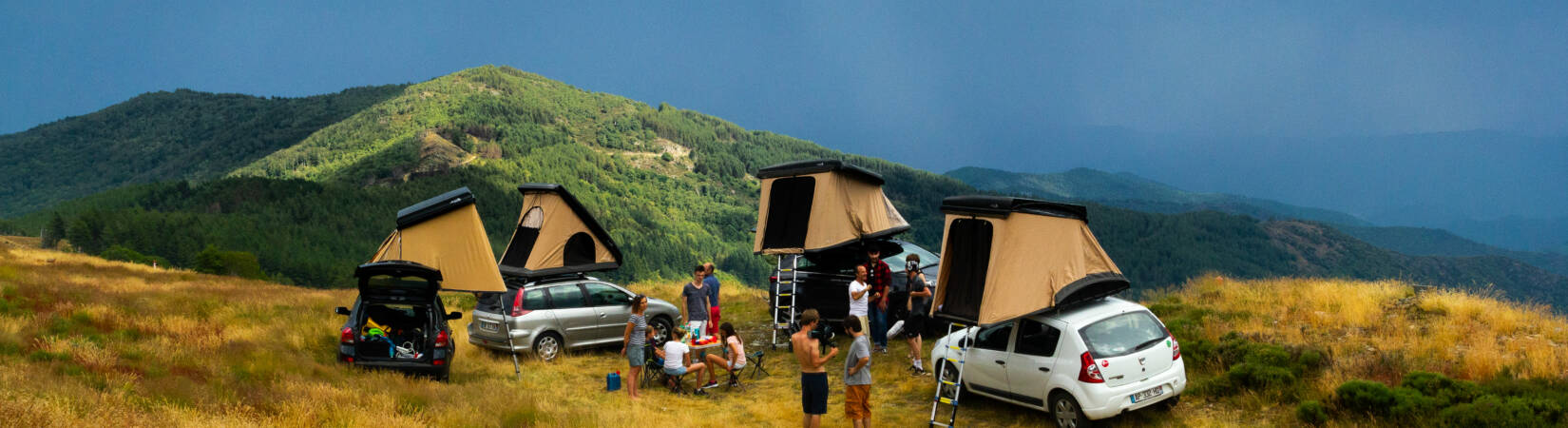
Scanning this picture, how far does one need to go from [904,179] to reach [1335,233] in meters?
81.4

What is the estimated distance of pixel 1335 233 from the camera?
5920 inches

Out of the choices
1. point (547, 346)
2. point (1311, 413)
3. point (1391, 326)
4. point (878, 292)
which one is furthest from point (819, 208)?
point (1391, 326)

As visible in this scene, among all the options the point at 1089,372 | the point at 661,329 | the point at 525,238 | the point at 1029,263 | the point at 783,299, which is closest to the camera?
the point at 1089,372

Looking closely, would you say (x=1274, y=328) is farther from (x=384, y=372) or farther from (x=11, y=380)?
(x=11, y=380)

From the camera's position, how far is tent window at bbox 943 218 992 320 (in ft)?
35.6

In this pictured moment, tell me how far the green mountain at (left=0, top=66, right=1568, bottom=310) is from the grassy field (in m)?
58.1

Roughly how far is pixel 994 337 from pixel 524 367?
837 cm

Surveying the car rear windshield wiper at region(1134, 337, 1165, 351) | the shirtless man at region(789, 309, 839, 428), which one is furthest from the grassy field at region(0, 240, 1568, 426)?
the shirtless man at region(789, 309, 839, 428)

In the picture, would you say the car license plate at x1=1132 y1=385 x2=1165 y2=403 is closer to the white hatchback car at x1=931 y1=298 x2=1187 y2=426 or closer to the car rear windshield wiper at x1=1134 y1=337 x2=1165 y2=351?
the white hatchback car at x1=931 y1=298 x2=1187 y2=426

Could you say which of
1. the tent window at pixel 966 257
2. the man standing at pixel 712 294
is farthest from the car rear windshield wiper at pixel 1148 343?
the man standing at pixel 712 294

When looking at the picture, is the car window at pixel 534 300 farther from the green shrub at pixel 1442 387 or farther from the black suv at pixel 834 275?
the green shrub at pixel 1442 387

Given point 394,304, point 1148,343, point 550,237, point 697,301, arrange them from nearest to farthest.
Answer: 1. point 1148,343
2. point 394,304
3. point 697,301
4. point 550,237

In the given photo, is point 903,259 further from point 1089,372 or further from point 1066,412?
point 1089,372

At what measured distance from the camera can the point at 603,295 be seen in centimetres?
1510
